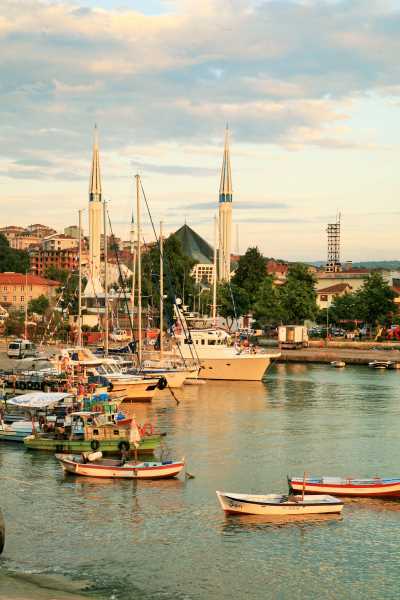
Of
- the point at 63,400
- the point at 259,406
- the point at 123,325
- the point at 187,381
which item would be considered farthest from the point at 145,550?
the point at 123,325

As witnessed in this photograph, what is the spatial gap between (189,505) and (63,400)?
14.9 m

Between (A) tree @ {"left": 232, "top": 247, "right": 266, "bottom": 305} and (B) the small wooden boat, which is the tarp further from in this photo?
(A) tree @ {"left": 232, "top": 247, "right": 266, "bottom": 305}

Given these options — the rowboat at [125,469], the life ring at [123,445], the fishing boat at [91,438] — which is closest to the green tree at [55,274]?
the fishing boat at [91,438]

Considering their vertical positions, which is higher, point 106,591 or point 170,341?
point 170,341

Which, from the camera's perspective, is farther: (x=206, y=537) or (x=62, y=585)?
(x=206, y=537)

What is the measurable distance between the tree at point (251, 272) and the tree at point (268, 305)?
4.27 metres

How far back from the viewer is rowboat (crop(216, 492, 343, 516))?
3162 centimetres

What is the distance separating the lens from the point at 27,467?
3881 centimetres

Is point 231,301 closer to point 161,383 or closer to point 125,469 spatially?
point 161,383

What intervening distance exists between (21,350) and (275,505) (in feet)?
186

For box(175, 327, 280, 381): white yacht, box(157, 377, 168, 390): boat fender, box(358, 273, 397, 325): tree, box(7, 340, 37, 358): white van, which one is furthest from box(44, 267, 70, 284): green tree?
box(157, 377, 168, 390): boat fender

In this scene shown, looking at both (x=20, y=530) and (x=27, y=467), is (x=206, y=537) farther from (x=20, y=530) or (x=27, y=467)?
(x=27, y=467)

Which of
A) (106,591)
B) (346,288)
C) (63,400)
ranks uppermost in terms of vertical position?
(346,288)

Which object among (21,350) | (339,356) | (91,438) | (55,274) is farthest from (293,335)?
(55,274)
